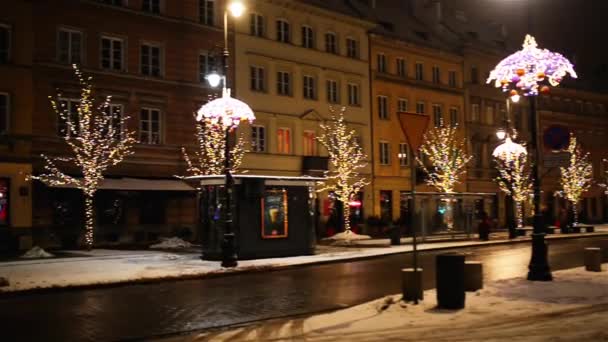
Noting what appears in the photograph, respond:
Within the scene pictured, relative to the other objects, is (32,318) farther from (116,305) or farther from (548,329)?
(548,329)

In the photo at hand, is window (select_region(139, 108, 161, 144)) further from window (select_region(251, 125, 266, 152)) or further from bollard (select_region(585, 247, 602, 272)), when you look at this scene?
bollard (select_region(585, 247, 602, 272))

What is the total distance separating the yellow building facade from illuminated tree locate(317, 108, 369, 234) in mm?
2336

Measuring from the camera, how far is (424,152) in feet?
159

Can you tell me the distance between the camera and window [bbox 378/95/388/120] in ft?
155

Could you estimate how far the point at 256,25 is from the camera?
130 ft

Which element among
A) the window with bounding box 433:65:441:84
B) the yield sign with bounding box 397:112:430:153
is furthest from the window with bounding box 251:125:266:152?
the yield sign with bounding box 397:112:430:153

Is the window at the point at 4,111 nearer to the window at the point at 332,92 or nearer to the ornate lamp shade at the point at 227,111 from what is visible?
the ornate lamp shade at the point at 227,111

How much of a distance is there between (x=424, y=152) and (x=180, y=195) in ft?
66.9

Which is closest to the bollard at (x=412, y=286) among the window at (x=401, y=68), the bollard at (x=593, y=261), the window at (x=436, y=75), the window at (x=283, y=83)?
the bollard at (x=593, y=261)

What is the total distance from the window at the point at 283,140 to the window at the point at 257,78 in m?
2.72

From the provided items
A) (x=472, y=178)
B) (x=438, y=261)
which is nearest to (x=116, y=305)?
(x=438, y=261)

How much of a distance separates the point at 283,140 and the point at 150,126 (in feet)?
29.6

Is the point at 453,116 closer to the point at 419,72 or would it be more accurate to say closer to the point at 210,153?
the point at 419,72

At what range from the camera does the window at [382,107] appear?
47.2m
